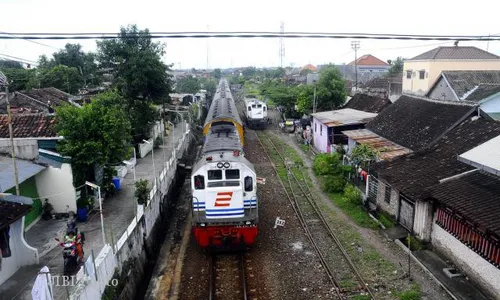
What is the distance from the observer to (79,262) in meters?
10.1

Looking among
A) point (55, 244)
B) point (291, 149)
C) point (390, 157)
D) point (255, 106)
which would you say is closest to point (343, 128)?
point (291, 149)

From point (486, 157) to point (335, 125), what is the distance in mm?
11085

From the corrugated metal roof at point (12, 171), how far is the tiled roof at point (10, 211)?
1492 mm

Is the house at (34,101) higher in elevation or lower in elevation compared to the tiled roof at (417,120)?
higher

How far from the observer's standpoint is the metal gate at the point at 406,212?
12.9 m

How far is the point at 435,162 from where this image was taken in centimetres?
1377

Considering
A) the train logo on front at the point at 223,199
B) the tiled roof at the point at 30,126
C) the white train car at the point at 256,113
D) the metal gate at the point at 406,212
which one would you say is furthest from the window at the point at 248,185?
the white train car at the point at 256,113

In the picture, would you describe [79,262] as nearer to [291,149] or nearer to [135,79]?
[135,79]

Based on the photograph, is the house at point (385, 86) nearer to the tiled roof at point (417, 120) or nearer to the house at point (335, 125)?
the house at point (335, 125)

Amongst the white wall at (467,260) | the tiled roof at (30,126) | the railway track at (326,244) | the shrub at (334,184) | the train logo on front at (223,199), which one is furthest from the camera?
the shrub at (334,184)

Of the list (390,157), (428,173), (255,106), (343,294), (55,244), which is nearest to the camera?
(343,294)

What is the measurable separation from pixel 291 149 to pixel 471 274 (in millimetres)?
17991

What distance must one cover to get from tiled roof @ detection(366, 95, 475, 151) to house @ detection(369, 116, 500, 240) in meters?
0.60

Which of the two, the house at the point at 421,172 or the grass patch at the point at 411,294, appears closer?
the grass patch at the point at 411,294
